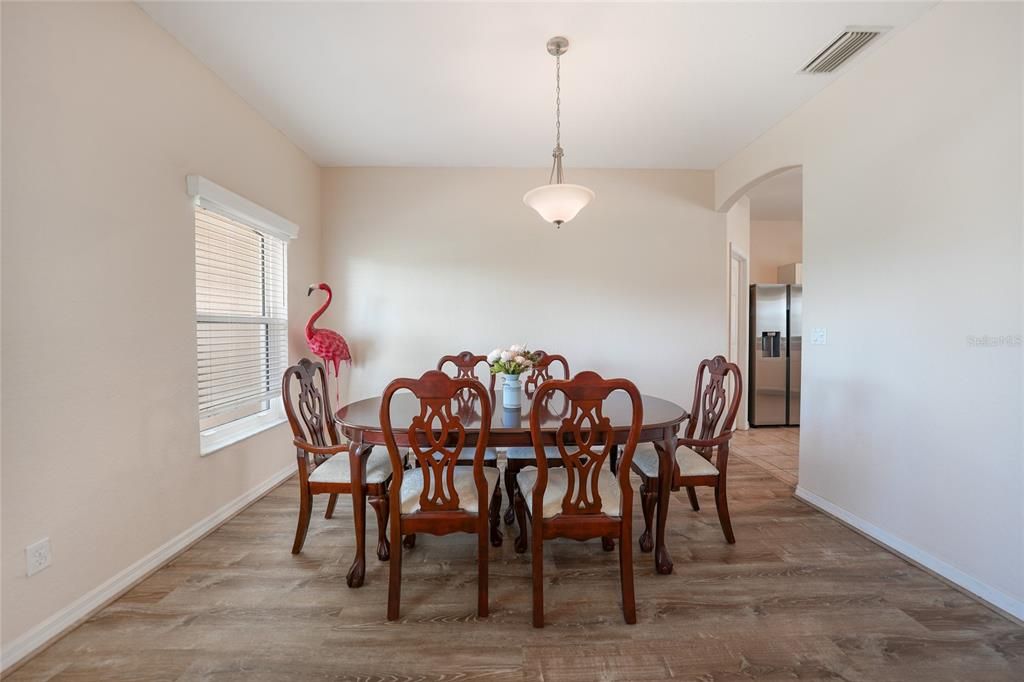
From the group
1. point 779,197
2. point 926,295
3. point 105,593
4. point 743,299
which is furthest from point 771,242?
point 105,593

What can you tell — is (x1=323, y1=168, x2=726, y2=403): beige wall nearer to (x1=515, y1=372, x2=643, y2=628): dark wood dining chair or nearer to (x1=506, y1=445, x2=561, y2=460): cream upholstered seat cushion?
(x1=506, y1=445, x2=561, y2=460): cream upholstered seat cushion

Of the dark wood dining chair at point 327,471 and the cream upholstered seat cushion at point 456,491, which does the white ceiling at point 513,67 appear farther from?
the cream upholstered seat cushion at point 456,491

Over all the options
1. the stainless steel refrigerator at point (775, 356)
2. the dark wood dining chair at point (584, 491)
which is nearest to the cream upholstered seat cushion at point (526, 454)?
the dark wood dining chair at point (584, 491)

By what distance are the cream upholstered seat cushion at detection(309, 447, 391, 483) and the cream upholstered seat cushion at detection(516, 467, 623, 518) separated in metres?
0.66

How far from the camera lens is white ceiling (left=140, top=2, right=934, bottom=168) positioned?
1.97 metres

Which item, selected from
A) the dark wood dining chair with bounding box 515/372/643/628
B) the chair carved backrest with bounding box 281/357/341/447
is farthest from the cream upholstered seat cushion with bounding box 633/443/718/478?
the chair carved backrest with bounding box 281/357/341/447

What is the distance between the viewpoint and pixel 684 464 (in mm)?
2162

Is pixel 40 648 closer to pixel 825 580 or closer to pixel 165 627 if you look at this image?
pixel 165 627

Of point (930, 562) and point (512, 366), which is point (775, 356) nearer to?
point (930, 562)

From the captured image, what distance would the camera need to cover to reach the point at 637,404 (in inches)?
60.9

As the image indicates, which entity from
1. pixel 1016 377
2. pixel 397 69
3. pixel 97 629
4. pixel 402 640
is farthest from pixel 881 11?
pixel 97 629

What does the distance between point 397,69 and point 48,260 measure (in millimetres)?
1833

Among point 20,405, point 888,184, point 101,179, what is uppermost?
point 888,184

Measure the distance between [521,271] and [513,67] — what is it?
5.88 feet
